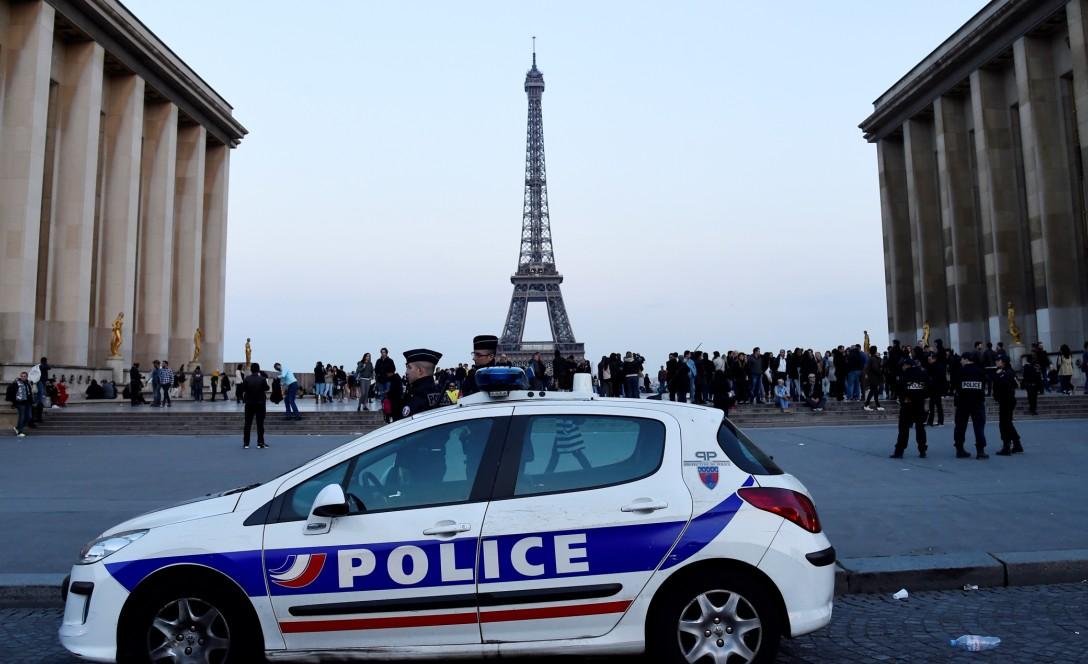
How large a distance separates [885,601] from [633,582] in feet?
9.03

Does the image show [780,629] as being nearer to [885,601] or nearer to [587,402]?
[587,402]

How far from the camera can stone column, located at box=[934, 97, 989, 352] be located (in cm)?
4216

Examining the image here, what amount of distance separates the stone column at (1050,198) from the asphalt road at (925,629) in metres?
32.7

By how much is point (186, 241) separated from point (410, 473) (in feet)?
145

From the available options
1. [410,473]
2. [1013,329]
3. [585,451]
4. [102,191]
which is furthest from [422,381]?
[102,191]

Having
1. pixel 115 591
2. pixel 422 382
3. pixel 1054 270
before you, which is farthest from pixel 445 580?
pixel 1054 270

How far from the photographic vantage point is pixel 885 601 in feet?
19.7

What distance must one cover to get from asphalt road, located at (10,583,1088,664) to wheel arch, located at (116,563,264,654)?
1040 mm

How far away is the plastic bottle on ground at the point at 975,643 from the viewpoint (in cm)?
479

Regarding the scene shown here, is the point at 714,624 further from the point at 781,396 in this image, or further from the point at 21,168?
the point at 21,168

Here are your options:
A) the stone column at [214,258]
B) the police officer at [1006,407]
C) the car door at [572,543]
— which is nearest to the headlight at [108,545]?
the car door at [572,543]

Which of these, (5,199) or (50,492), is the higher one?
(5,199)

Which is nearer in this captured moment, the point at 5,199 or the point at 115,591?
the point at 115,591

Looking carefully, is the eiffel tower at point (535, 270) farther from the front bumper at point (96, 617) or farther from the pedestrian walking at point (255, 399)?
the front bumper at point (96, 617)
